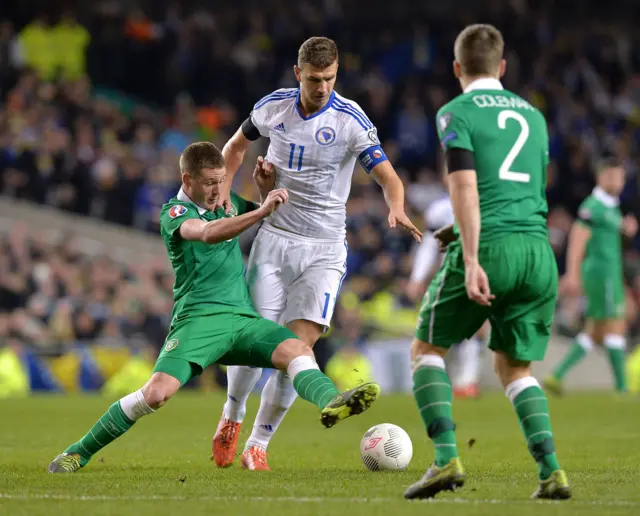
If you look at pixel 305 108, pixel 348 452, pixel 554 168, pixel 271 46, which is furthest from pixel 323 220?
pixel 271 46

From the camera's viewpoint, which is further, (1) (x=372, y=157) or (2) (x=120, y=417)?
(1) (x=372, y=157)

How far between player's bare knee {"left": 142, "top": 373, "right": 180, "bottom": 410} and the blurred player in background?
Result: 7322 millimetres

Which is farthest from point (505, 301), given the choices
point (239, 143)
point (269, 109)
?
point (239, 143)

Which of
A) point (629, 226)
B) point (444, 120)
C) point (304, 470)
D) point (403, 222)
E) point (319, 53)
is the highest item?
point (319, 53)

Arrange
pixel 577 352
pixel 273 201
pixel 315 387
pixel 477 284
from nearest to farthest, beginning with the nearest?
1. pixel 477 284
2. pixel 273 201
3. pixel 315 387
4. pixel 577 352

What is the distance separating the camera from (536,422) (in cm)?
543

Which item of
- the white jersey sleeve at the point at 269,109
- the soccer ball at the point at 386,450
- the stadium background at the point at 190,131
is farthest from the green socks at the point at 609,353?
the white jersey sleeve at the point at 269,109

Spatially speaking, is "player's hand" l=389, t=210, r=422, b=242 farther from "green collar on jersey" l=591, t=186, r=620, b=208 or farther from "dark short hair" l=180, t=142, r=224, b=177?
"green collar on jersey" l=591, t=186, r=620, b=208

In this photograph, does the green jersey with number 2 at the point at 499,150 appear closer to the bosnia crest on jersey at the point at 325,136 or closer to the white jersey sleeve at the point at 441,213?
the bosnia crest on jersey at the point at 325,136

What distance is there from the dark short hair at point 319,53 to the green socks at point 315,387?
5.75 feet

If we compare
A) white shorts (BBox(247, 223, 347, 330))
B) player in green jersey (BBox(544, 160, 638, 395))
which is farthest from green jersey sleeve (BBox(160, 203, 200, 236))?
player in green jersey (BBox(544, 160, 638, 395))

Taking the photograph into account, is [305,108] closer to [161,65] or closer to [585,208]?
[585,208]

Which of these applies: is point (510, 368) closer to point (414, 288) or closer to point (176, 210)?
point (176, 210)

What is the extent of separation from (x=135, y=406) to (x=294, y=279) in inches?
51.6
